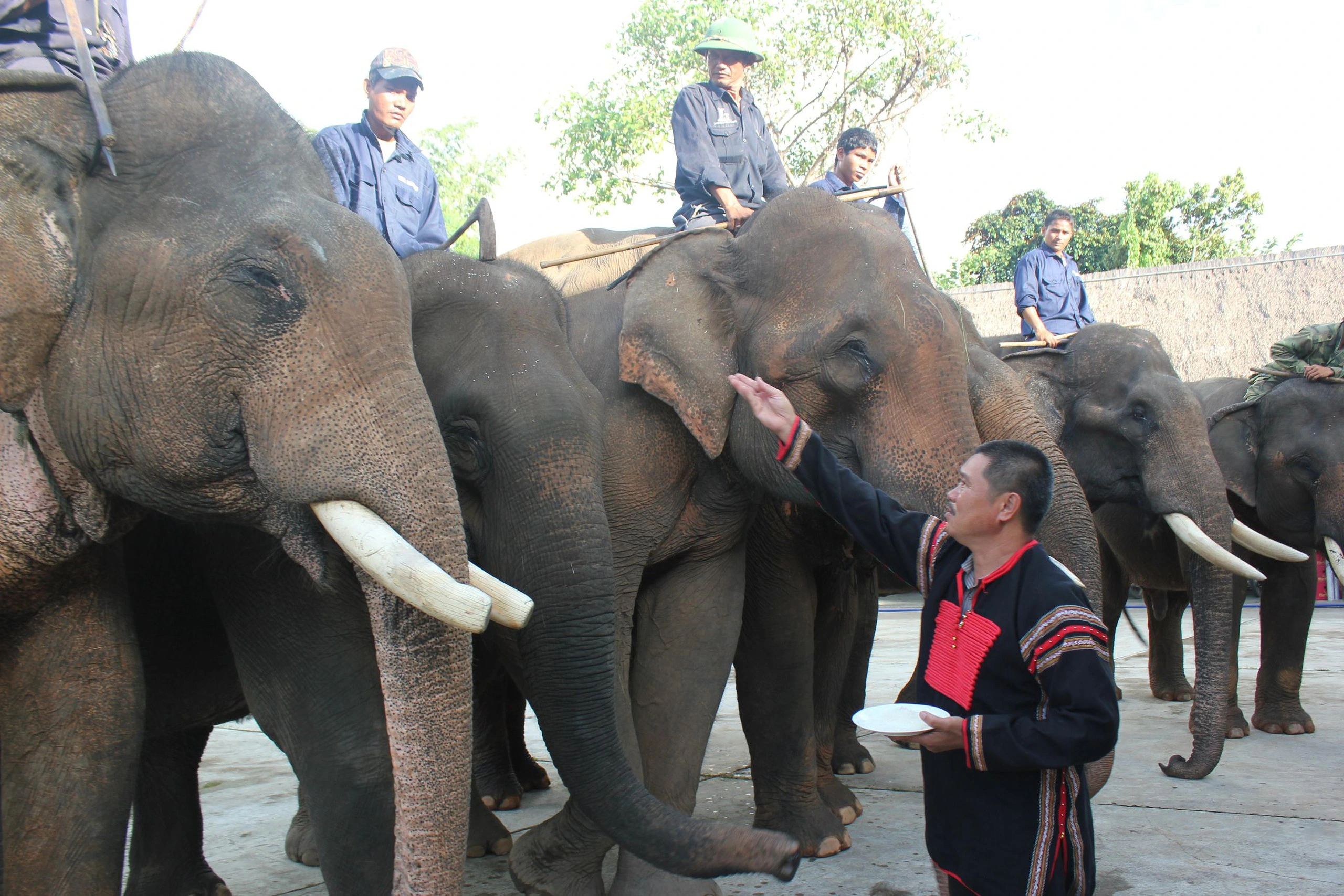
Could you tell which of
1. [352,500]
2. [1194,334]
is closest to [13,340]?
[352,500]

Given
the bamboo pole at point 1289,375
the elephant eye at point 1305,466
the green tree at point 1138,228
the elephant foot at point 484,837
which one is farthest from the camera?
the green tree at point 1138,228

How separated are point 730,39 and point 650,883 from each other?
353cm

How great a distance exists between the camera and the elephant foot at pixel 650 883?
134 inches

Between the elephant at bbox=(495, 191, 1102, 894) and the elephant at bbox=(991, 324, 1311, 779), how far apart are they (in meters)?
2.08

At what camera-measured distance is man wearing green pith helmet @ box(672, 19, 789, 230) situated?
5.08 m

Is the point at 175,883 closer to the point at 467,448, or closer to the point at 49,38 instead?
the point at 467,448

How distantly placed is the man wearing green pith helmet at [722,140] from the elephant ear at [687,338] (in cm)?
93

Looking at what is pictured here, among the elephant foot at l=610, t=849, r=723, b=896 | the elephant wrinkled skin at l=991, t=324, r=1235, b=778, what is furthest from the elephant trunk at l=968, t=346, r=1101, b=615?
the elephant foot at l=610, t=849, r=723, b=896

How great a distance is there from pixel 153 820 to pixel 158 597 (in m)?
0.98

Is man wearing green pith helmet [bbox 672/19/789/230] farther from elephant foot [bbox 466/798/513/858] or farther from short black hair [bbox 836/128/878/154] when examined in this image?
elephant foot [bbox 466/798/513/858]

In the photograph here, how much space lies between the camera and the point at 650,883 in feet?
11.3

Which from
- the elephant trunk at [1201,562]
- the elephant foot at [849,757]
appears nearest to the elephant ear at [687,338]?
the elephant foot at [849,757]

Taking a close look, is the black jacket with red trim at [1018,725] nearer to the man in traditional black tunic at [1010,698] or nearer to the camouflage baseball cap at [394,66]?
the man in traditional black tunic at [1010,698]

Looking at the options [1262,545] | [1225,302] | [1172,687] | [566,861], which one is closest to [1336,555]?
[1262,545]
